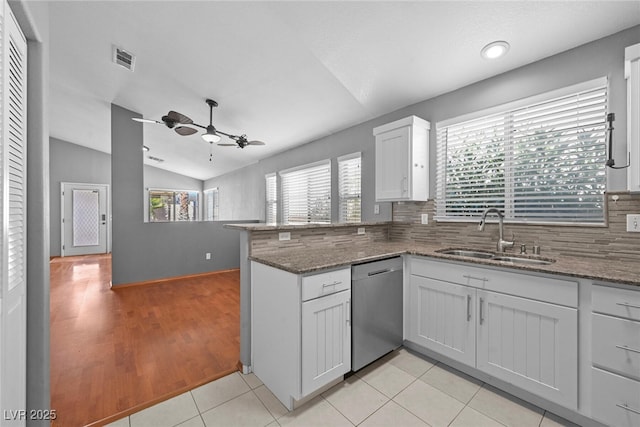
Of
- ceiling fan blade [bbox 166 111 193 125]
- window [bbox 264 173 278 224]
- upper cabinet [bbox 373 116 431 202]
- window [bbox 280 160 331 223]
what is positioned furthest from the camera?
window [bbox 264 173 278 224]

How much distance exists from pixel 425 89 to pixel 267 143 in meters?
3.25

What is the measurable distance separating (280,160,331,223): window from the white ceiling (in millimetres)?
839

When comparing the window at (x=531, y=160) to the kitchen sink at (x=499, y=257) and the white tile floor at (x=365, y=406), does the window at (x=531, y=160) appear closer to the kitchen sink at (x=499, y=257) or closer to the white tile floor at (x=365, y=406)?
the kitchen sink at (x=499, y=257)

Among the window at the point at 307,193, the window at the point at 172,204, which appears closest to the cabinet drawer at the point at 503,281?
the window at the point at 307,193

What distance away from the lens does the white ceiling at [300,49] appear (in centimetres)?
184

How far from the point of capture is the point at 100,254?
24.0 feet

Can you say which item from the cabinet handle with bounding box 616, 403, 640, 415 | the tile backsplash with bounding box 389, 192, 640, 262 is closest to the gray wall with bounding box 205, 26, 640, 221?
the tile backsplash with bounding box 389, 192, 640, 262

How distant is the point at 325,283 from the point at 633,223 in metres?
2.06

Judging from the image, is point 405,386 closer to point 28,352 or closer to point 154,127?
point 28,352

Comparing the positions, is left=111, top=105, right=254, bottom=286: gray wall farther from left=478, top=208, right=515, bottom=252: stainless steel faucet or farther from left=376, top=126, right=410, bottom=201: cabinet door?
left=478, top=208, right=515, bottom=252: stainless steel faucet

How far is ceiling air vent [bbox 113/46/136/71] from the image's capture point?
289 cm

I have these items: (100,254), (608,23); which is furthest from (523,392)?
(100,254)

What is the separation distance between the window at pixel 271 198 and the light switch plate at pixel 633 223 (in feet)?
16.8

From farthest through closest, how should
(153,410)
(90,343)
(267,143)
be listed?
(267,143), (90,343), (153,410)
